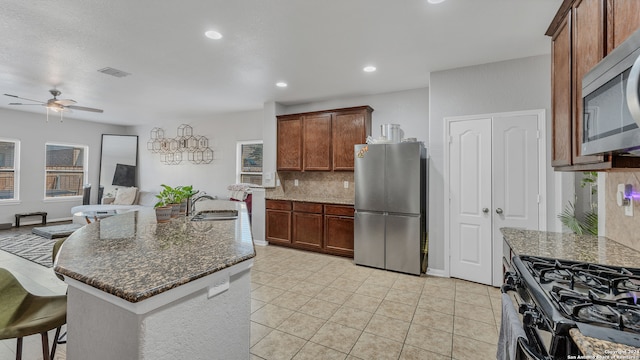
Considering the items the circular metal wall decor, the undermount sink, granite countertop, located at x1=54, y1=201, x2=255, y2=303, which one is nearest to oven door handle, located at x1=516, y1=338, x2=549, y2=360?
granite countertop, located at x1=54, y1=201, x2=255, y2=303

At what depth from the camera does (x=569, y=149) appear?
177 cm

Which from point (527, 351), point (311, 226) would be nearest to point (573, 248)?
point (527, 351)

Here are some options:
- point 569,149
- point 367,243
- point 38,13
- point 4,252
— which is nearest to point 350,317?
point 367,243

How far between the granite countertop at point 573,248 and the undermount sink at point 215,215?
7.07ft

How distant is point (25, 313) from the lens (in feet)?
4.89

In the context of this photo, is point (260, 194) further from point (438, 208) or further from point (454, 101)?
point (454, 101)

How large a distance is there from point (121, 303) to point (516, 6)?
3195mm

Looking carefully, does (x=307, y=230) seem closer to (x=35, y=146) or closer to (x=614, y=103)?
(x=614, y=103)

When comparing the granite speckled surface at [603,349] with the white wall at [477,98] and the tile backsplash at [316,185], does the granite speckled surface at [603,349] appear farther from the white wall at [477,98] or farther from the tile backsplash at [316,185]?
the tile backsplash at [316,185]

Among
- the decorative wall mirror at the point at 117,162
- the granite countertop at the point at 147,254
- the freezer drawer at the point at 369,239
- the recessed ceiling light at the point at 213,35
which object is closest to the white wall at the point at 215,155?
the decorative wall mirror at the point at 117,162

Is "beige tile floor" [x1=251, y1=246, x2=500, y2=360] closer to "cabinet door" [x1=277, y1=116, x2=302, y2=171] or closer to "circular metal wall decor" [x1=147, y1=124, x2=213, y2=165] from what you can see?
"cabinet door" [x1=277, y1=116, x2=302, y2=171]

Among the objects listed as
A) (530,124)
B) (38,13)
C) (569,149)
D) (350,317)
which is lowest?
(350,317)

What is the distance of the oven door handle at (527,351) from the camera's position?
0.90 metres

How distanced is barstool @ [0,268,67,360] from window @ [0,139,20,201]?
689 centimetres
